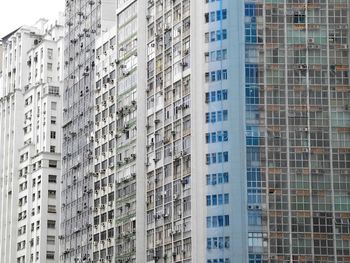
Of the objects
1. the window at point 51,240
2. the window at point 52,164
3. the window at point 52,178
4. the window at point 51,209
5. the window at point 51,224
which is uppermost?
the window at point 52,164

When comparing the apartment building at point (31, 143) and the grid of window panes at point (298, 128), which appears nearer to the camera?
the grid of window panes at point (298, 128)

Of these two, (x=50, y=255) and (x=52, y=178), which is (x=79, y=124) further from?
(x=50, y=255)

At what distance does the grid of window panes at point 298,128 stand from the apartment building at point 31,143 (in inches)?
1509

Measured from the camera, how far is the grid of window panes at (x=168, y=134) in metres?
84.3

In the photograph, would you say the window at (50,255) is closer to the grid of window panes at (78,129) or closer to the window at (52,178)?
the grid of window panes at (78,129)

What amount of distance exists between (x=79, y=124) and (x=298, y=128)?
30914 mm

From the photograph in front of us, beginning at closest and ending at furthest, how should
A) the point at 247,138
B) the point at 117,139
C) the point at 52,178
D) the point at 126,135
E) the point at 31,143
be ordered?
the point at 247,138
the point at 126,135
the point at 117,139
the point at 52,178
the point at 31,143

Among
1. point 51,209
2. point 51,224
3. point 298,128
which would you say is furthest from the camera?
point 51,209

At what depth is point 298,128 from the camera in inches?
3270

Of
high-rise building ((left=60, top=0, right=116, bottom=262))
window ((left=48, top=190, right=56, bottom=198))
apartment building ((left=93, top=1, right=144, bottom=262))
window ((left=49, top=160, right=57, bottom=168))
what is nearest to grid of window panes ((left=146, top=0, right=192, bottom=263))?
apartment building ((left=93, top=1, right=144, bottom=262))

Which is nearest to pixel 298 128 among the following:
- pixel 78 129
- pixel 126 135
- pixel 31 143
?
pixel 126 135

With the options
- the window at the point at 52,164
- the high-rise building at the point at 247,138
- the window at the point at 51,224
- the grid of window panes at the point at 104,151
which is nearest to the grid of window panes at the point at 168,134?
the high-rise building at the point at 247,138

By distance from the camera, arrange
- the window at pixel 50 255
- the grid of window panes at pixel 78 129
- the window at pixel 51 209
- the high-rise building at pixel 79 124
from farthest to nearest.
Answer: the window at pixel 51 209 → the window at pixel 50 255 → the grid of window panes at pixel 78 129 → the high-rise building at pixel 79 124

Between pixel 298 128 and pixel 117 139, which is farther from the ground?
pixel 117 139
